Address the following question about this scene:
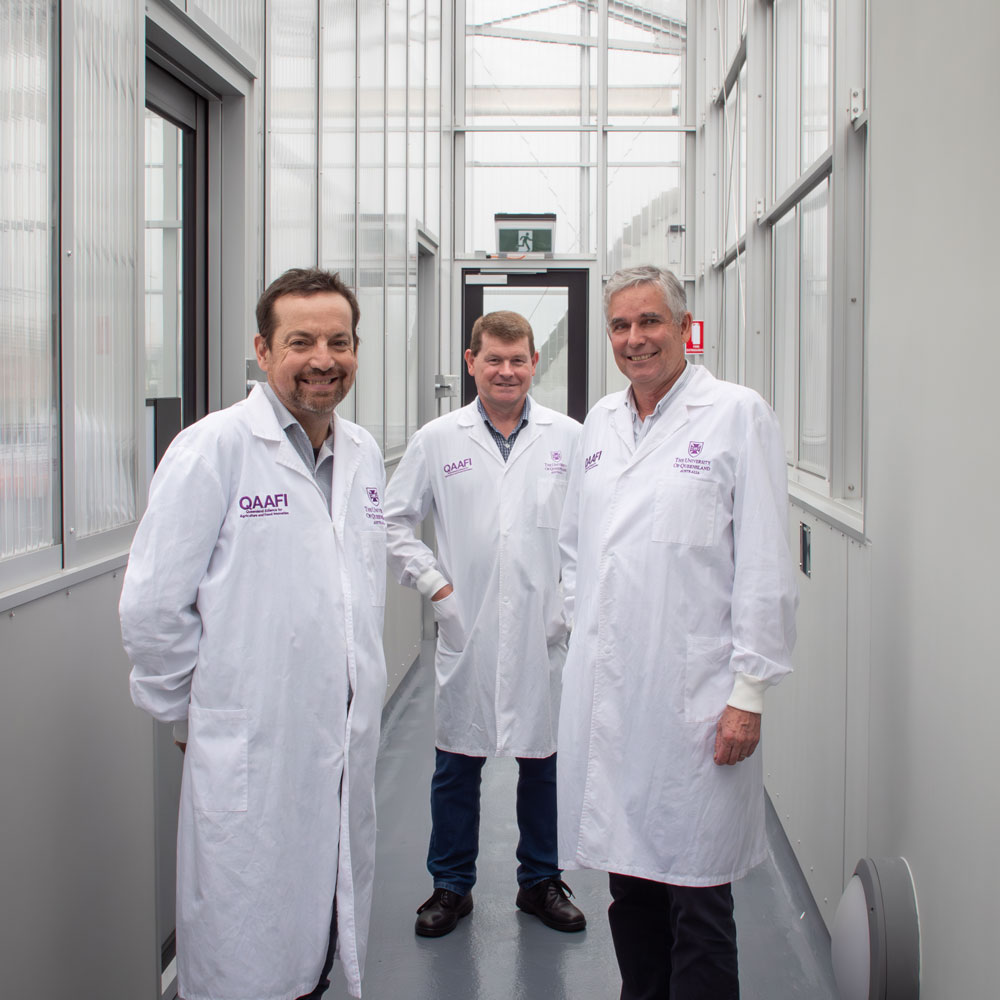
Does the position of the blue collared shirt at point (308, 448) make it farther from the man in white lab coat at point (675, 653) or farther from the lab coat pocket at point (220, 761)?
the man in white lab coat at point (675, 653)

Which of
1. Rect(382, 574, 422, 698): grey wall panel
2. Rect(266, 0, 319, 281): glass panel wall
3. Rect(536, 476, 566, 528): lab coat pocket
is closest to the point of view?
Rect(536, 476, 566, 528): lab coat pocket

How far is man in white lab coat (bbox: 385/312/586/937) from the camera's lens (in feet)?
9.02

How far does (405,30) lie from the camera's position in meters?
5.24

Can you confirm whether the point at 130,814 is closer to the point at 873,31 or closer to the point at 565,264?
the point at 873,31

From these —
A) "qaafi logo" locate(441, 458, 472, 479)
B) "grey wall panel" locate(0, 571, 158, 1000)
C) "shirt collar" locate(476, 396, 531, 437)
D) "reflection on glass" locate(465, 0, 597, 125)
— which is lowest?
"grey wall panel" locate(0, 571, 158, 1000)

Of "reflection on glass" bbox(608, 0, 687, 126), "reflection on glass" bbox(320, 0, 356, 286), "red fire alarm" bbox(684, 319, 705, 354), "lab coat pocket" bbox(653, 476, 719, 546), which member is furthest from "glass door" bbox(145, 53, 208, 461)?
"reflection on glass" bbox(608, 0, 687, 126)

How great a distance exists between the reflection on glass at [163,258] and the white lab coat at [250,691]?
2.92 feet

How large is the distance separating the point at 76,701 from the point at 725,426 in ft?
4.17

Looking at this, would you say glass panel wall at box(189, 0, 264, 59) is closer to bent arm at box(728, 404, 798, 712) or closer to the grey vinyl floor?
bent arm at box(728, 404, 798, 712)

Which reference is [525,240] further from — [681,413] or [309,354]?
[309,354]

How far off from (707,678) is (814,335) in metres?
1.82

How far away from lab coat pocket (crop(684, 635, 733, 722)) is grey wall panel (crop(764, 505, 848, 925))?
666 millimetres

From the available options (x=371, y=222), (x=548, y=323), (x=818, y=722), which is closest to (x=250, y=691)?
(x=818, y=722)

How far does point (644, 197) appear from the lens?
7.66m
